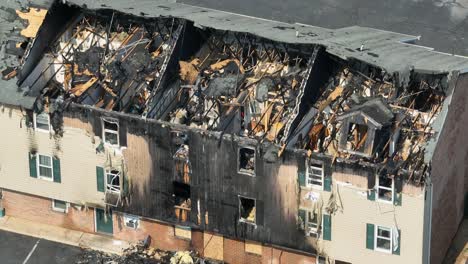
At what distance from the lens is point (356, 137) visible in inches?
2101

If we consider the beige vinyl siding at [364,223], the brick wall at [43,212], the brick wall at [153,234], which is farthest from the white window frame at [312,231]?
the brick wall at [43,212]

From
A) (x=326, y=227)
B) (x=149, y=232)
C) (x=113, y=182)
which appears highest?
(x=113, y=182)

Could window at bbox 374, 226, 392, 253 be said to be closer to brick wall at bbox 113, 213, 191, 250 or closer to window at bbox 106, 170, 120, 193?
brick wall at bbox 113, 213, 191, 250

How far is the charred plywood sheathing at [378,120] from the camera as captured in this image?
172ft

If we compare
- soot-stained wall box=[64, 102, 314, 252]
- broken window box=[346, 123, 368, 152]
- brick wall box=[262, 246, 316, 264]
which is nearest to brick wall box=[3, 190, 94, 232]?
soot-stained wall box=[64, 102, 314, 252]

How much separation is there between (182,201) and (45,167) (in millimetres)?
7740

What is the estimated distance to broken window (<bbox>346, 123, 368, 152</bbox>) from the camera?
5300cm

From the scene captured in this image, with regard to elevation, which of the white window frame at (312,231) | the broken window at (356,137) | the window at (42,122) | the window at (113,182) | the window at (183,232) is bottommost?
the window at (183,232)

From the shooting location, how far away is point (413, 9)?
8675cm

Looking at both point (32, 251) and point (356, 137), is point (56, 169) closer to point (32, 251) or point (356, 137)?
point (32, 251)

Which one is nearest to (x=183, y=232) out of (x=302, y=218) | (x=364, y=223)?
(x=302, y=218)

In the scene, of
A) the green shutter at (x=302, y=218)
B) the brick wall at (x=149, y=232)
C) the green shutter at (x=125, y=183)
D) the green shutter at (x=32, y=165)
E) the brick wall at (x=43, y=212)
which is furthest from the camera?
the brick wall at (x=43, y=212)

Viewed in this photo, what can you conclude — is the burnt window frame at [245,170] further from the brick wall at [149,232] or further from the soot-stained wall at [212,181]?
the brick wall at [149,232]

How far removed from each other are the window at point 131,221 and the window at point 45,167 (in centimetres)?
430
